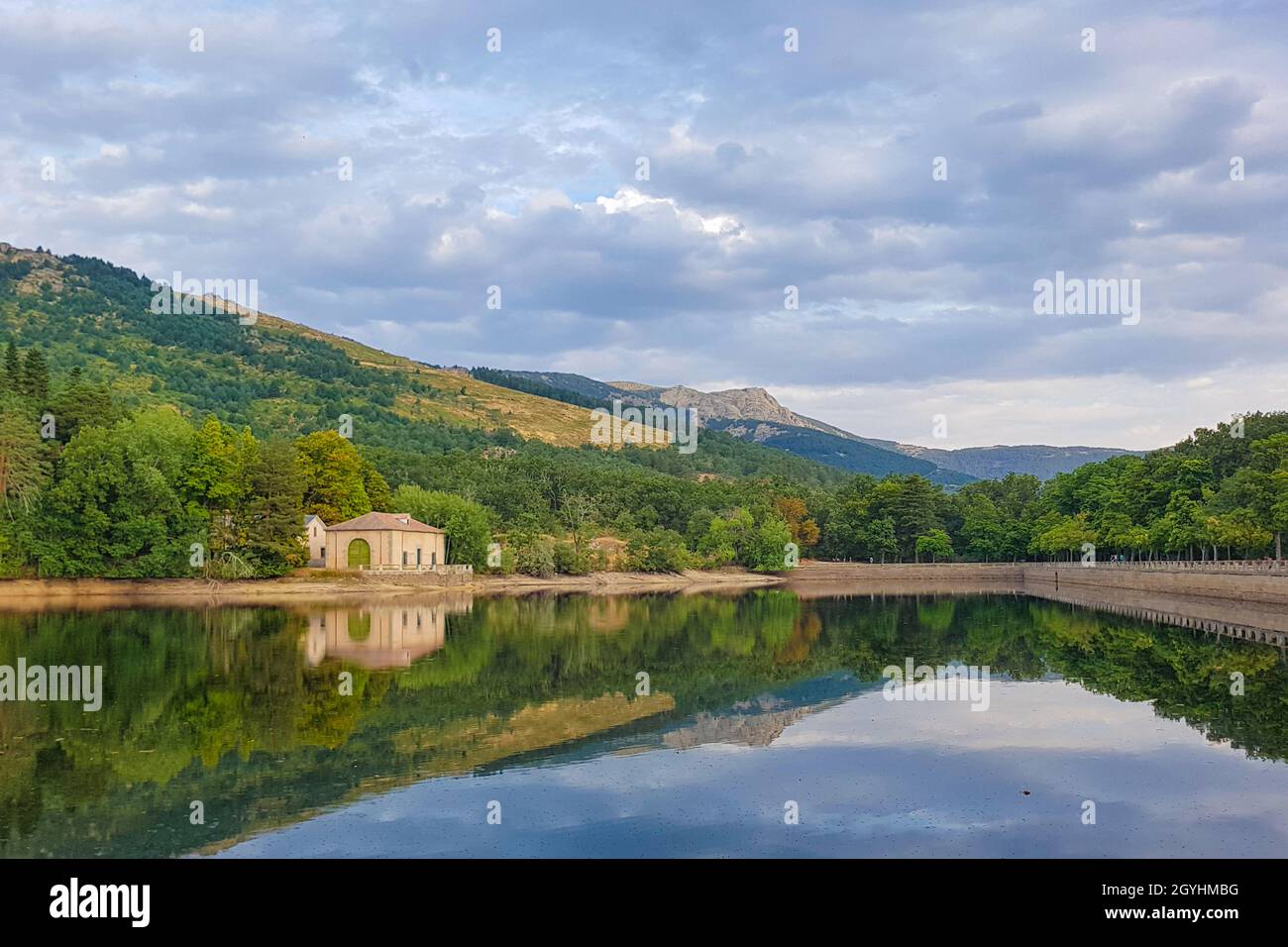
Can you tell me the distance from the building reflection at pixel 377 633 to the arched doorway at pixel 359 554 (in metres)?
12.7

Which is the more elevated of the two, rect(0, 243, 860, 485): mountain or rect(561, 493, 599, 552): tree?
rect(0, 243, 860, 485): mountain

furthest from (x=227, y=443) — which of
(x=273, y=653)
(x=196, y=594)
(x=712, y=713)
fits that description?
(x=712, y=713)

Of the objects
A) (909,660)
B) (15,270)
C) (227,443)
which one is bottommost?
(909,660)

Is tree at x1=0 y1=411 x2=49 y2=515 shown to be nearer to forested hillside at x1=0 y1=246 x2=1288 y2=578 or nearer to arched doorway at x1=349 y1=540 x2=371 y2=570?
forested hillside at x1=0 y1=246 x2=1288 y2=578

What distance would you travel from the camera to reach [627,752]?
846 inches

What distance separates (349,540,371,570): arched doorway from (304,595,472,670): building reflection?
41.8 feet

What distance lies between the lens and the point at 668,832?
1552cm

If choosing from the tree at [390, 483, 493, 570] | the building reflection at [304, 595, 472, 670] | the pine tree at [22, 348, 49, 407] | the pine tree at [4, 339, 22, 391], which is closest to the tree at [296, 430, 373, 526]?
the tree at [390, 483, 493, 570]

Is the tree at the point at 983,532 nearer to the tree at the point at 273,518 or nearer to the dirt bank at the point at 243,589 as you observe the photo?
the dirt bank at the point at 243,589

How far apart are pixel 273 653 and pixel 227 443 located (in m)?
43.6

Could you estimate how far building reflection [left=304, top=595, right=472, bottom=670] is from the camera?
36719mm

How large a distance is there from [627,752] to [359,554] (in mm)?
59860
